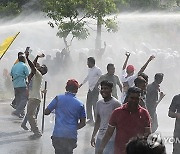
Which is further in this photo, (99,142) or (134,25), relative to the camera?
(134,25)

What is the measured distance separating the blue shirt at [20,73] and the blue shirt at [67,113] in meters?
5.32

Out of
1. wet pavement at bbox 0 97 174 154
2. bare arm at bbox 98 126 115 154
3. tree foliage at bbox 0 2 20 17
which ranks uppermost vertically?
tree foliage at bbox 0 2 20 17

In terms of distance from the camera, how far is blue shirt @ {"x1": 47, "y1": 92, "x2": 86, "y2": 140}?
7.07m

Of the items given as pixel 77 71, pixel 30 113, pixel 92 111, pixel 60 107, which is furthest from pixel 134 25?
pixel 60 107

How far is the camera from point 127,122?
5973mm

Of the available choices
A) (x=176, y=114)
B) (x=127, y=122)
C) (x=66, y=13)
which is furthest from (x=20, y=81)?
(x=66, y=13)

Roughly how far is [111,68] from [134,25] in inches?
1078

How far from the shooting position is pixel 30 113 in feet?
34.7

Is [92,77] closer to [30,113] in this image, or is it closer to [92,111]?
[92,111]

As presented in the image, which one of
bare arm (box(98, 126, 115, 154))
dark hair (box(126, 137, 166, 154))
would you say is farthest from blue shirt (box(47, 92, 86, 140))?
dark hair (box(126, 137, 166, 154))

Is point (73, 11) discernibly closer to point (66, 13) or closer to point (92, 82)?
point (66, 13)

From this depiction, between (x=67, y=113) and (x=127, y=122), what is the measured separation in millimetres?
1306

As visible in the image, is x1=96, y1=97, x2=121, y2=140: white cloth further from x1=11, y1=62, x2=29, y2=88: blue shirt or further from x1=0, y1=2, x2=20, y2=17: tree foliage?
x1=0, y1=2, x2=20, y2=17: tree foliage

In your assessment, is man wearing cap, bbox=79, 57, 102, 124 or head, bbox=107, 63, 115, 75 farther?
man wearing cap, bbox=79, 57, 102, 124
